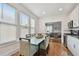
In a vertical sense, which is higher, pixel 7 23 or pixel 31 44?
pixel 7 23

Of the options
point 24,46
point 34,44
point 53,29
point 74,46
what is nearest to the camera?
point 24,46

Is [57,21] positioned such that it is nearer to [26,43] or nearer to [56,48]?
[56,48]

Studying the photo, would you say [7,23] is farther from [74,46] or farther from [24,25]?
[74,46]

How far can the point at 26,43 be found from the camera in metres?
1.99

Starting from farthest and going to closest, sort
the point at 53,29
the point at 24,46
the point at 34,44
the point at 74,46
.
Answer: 1. the point at 74,46
2. the point at 53,29
3. the point at 34,44
4. the point at 24,46

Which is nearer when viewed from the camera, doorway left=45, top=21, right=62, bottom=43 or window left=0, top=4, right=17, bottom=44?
window left=0, top=4, right=17, bottom=44

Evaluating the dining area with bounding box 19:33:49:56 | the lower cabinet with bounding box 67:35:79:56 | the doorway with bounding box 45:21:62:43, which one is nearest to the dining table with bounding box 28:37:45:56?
the dining area with bounding box 19:33:49:56

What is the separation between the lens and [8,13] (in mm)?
2029

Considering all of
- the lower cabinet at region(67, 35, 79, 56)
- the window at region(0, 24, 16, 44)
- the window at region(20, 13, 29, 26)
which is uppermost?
the window at region(20, 13, 29, 26)

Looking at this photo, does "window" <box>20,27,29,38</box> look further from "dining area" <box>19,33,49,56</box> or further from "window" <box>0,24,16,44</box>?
"window" <box>0,24,16,44</box>

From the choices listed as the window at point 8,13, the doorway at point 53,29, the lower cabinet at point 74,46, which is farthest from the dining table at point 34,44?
the lower cabinet at point 74,46

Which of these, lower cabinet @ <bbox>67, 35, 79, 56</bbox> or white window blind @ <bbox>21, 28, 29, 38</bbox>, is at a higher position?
white window blind @ <bbox>21, 28, 29, 38</bbox>

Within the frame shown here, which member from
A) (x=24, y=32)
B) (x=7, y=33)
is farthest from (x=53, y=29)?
(x=7, y=33)

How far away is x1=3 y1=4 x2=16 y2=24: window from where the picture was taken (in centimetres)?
Answer: 198
